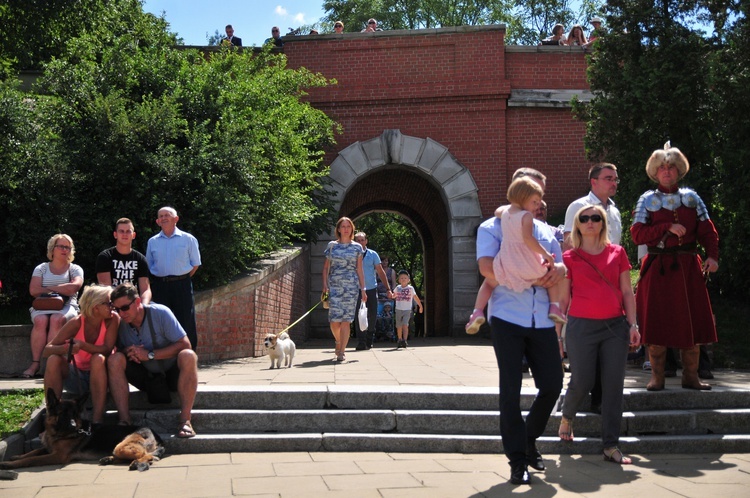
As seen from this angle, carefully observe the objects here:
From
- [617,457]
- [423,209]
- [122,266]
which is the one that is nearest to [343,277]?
[122,266]

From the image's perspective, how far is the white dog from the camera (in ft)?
31.8

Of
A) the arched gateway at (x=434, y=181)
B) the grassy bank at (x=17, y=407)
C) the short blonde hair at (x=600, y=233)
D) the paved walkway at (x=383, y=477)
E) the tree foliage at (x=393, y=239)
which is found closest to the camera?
the paved walkway at (x=383, y=477)

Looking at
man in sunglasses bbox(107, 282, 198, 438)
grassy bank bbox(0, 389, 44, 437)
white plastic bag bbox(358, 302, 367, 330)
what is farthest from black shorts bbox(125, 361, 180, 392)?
white plastic bag bbox(358, 302, 367, 330)

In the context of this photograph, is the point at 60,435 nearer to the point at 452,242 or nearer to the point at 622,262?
the point at 622,262

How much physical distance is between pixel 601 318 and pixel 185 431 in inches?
125

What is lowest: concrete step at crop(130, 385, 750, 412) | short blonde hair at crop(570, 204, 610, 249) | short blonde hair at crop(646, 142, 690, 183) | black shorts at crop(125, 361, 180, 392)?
concrete step at crop(130, 385, 750, 412)

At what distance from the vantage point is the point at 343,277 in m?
10.9

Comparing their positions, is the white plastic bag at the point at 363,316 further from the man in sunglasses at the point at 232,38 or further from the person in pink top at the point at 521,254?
the man in sunglasses at the point at 232,38

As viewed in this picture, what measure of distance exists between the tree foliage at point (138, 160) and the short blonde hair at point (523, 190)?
6.25m

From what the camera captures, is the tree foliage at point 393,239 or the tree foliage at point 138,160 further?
the tree foliage at point 393,239

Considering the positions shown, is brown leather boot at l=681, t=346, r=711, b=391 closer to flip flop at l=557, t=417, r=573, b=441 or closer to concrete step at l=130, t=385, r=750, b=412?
concrete step at l=130, t=385, r=750, b=412

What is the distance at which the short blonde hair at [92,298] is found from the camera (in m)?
7.02

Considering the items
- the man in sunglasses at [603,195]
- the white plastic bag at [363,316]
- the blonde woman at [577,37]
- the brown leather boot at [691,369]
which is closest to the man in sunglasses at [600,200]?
the man in sunglasses at [603,195]

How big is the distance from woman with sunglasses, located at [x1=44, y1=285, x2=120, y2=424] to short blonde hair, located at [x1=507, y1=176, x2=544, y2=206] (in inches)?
137
